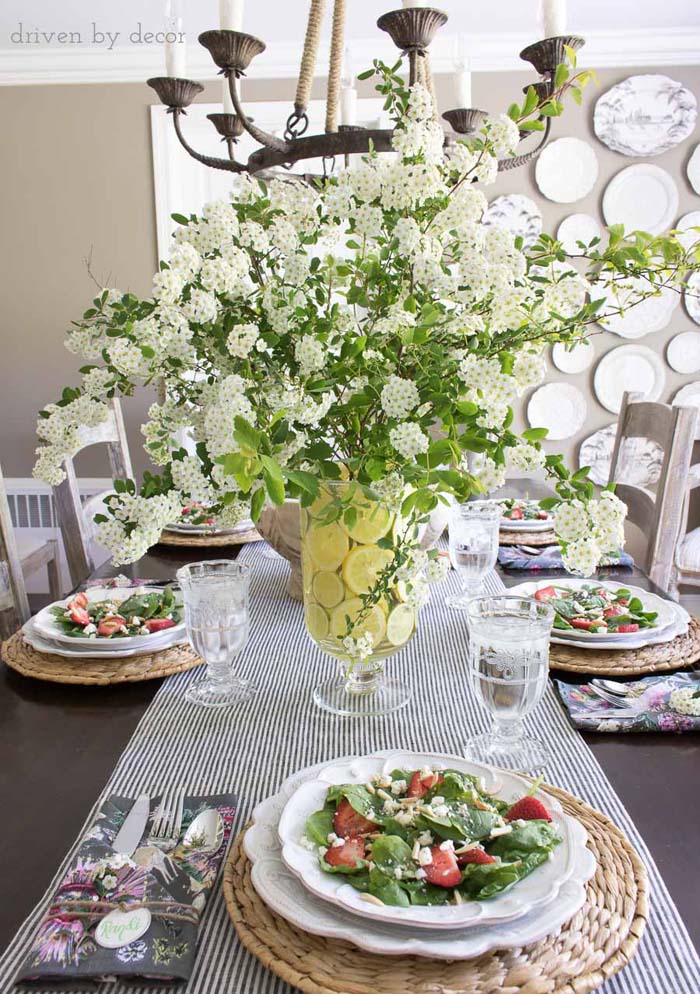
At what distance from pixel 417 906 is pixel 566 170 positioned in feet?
11.9

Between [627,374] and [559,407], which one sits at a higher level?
[627,374]

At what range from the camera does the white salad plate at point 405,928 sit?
0.58 meters

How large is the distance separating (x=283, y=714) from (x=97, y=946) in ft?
1.51

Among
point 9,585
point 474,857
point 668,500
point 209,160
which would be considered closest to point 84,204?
point 209,160

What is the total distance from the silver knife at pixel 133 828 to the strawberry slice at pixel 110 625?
0.45 m

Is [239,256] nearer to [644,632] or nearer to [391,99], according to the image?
[391,99]

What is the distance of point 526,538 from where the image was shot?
74.7 inches

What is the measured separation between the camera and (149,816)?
31.3 inches

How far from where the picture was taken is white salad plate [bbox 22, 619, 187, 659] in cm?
120

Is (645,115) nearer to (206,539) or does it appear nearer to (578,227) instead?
(578,227)

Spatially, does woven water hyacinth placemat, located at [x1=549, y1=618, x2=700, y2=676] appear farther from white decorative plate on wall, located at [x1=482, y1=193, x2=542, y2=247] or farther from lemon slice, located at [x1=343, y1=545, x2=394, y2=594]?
white decorative plate on wall, located at [x1=482, y1=193, x2=542, y2=247]

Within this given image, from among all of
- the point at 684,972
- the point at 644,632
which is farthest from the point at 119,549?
the point at 644,632

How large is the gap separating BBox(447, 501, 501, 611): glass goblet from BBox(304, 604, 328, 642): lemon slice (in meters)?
0.37

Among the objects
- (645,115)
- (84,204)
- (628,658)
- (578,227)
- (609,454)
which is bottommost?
(609,454)
